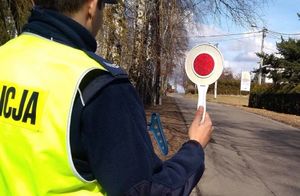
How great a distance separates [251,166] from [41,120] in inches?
434

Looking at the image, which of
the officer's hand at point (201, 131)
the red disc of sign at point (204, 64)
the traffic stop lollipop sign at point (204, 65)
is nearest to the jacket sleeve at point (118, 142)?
the officer's hand at point (201, 131)

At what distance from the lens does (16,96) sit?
6.06 ft

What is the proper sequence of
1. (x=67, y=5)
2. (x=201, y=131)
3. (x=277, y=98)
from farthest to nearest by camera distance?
(x=277, y=98) < (x=201, y=131) < (x=67, y=5)

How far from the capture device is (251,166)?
1238 cm

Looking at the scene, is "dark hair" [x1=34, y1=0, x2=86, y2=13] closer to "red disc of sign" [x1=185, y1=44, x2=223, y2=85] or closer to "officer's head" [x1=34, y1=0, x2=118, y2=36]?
"officer's head" [x1=34, y1=0, x2=118, y2=36]

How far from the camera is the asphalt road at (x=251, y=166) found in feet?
31.5

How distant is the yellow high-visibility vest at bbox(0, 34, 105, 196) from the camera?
174 cm

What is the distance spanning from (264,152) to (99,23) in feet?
44.5

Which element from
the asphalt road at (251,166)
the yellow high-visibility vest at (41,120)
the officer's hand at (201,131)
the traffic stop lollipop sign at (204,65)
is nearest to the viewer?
the yellow high-visibility vest at (41,120)

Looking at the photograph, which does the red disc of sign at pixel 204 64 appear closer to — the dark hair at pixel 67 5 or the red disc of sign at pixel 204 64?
the red disc of sign at pixel 204 64

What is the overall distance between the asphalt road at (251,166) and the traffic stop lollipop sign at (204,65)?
4742mm

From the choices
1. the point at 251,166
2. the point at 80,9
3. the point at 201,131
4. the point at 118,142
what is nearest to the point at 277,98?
the point at 251,166

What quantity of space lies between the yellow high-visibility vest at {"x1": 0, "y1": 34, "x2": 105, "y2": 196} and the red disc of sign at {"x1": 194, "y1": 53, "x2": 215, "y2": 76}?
2.61 m

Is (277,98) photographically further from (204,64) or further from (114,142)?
(114,142)
